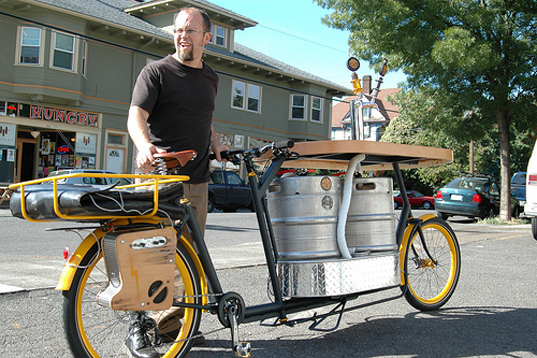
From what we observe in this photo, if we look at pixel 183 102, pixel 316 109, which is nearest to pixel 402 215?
pixel 183 102

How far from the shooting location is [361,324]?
3.90 meters

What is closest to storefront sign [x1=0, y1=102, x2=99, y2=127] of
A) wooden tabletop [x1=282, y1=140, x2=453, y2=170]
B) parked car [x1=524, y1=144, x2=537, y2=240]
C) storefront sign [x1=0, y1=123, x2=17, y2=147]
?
storefront sign [x1=0, y1=123, x2=17, y2=147]

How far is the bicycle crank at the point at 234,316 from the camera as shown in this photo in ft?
9.11

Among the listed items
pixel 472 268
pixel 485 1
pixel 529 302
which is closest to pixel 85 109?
pixel 485 1

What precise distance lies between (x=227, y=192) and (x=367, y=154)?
16253mm

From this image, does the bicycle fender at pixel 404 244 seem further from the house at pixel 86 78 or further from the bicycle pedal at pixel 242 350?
the house at pixel 86 78

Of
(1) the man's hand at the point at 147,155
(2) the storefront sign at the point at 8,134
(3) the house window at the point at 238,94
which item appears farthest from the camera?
(3) the house window at the point at 238,94

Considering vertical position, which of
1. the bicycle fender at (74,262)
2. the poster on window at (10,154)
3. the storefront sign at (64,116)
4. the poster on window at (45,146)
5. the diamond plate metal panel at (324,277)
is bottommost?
the diamond plate metal panel at (324,277)

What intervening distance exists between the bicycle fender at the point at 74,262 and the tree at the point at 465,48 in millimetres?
13545

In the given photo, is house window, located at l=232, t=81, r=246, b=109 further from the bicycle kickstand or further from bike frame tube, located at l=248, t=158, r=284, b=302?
the bicycle kickstand

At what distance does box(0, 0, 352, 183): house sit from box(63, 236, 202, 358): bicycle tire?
13.5 metres

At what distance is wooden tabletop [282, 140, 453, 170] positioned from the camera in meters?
3.36

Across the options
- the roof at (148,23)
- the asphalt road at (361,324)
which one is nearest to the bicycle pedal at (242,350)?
the asphalt road at (361,324)

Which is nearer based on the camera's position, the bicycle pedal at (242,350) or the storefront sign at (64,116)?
the bicycle pedal at (242,350)
